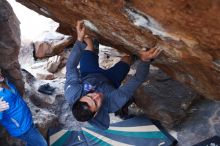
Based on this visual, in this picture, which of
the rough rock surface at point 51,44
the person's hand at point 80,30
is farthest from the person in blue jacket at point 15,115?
the rough rock surface at point 51,44

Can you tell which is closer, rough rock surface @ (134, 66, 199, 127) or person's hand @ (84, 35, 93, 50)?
person's hand @ (84, 35, 93, 50)

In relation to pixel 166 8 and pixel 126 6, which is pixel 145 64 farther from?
pixel 166 8

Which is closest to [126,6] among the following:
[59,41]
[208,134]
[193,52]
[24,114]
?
[193,52]

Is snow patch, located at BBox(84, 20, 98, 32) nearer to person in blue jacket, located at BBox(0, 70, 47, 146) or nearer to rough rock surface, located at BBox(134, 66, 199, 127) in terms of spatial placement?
person in blue jacket, located at BBox(0, 70, 47, 146)

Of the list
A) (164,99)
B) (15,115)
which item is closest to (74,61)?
(15,115)

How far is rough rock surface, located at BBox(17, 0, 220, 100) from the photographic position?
9.62 ft

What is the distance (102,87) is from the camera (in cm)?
477

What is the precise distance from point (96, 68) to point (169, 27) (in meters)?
1.97

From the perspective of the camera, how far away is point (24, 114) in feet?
17.9

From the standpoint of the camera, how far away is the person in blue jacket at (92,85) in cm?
430

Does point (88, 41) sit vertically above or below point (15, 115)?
above

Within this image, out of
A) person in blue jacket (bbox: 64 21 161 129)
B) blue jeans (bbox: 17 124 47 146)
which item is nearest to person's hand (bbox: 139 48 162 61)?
person in blue jacket (bbox: 64 21 161 129)

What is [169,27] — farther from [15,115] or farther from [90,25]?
[15,115]

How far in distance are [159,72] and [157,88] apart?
1.43 feet
